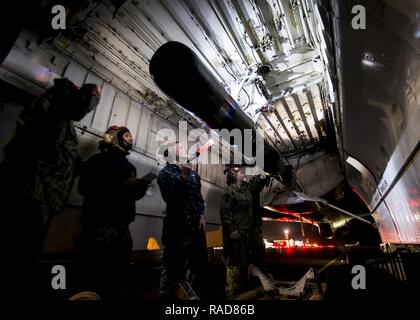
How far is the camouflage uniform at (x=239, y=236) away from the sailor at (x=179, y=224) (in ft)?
1.71

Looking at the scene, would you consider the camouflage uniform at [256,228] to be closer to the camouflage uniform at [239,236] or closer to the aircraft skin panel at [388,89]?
the camouflage uniform at [239,236]

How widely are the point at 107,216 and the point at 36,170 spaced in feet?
A: 2.16

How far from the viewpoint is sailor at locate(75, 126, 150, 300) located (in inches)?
64.0

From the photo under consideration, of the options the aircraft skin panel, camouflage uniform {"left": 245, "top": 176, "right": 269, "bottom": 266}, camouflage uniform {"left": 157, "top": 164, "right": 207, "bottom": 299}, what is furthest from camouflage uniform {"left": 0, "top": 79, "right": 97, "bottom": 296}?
camouflage uniform {"left": 245, "top": 176, "right": 269, "bottom": 266}

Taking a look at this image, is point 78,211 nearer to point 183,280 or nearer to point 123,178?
point 123,178

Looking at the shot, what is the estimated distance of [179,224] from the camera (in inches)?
92.3

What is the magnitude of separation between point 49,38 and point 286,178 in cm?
428

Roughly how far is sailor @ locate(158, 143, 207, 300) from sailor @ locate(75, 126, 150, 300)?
1.62 feet

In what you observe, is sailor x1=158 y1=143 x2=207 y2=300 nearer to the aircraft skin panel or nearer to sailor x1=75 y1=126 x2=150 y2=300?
sailor x1=75 y1=126 x2=150 y2=300

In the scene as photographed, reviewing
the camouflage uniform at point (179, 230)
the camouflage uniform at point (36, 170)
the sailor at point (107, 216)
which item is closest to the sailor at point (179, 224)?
the camouflage uniform at point (179, 230)

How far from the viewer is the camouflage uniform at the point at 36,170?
1202 millimetres
